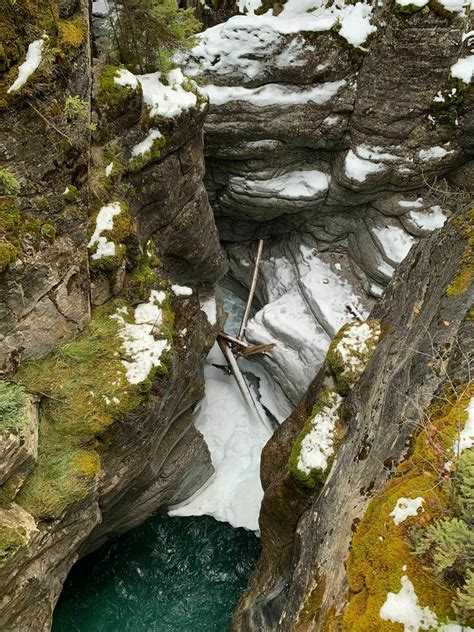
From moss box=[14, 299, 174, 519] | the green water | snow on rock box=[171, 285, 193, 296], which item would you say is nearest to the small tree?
snow on rock box=[171, 285, 193, 296]

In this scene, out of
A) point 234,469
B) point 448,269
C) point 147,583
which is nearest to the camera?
point 448,269

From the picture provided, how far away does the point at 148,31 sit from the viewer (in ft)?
23.8

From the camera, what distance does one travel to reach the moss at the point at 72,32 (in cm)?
577

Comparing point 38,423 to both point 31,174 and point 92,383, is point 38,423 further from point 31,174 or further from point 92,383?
point 31,174

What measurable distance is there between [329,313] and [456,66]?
6.94 meters

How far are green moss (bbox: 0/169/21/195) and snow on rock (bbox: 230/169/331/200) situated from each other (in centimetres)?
834

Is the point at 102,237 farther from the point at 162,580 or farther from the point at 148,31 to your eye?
the point at 162,580

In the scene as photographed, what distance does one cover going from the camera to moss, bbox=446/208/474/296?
519 cm

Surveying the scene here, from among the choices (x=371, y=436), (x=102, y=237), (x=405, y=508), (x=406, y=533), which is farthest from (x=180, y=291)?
(x=406, y=533)

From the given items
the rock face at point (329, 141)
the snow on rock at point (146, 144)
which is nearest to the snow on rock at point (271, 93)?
the rock face at point (329, 141)

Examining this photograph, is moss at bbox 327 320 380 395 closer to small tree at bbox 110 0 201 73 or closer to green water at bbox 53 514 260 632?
small tree at bbox 110 0 201 73

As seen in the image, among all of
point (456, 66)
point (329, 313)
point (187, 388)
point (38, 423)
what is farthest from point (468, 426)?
point (456, 66)

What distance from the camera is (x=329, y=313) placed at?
12.7 metres

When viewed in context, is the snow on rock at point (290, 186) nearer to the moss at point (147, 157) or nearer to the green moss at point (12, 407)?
the moss at point (147, 157)
